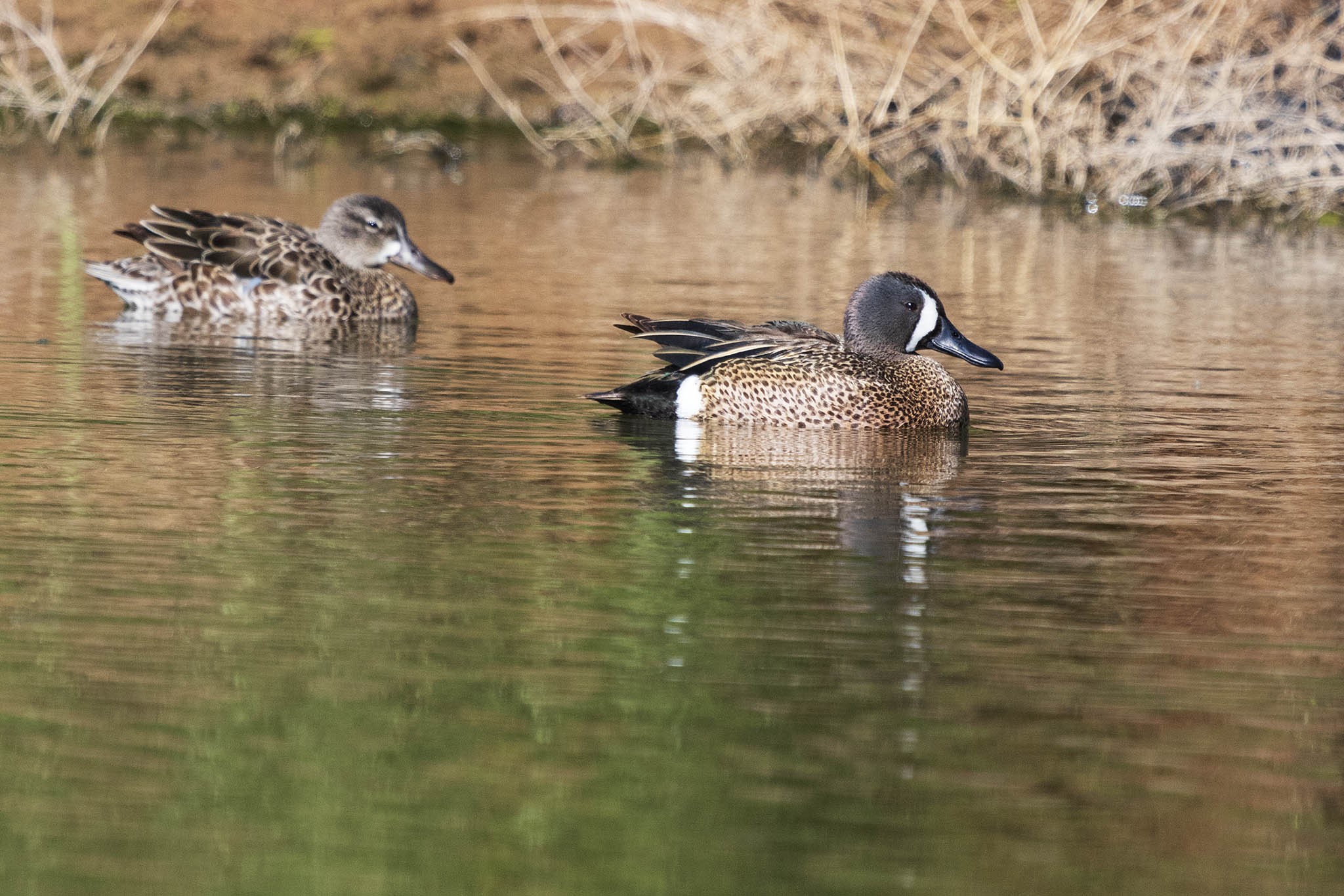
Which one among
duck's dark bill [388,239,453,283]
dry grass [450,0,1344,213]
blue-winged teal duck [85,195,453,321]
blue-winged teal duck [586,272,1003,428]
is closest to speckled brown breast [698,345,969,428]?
blue-winged teal duck [586,272,1003,428]

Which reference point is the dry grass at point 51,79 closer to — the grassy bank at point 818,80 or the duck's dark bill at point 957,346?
the grassy bank at point 818,80

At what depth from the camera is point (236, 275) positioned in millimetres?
12875

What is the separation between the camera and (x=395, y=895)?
4160 mm

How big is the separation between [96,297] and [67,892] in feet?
32.5

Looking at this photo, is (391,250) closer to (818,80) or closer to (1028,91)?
(1028,91)

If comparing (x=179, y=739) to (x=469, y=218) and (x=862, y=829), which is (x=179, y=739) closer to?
(x=862, y=829)

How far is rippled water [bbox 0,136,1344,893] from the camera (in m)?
4.49

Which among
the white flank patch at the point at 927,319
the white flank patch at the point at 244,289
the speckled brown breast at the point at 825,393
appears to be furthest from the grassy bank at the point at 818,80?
the speckled brown breast at the point at 825,393

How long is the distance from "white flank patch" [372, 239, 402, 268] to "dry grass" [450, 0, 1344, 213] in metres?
7.74

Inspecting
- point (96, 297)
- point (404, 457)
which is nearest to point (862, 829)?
point (404, 457)

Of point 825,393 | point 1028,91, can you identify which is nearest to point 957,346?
point 825,393

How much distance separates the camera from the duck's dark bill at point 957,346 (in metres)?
9.98

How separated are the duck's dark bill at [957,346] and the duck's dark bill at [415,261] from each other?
4.18 meters

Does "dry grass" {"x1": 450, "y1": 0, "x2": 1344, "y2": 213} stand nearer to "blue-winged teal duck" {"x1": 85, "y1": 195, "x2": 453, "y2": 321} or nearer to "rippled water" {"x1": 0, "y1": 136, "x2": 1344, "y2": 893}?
"rippled water" {"x1": 0, "y1": 136, "x2": 1344, "y2": 893}
